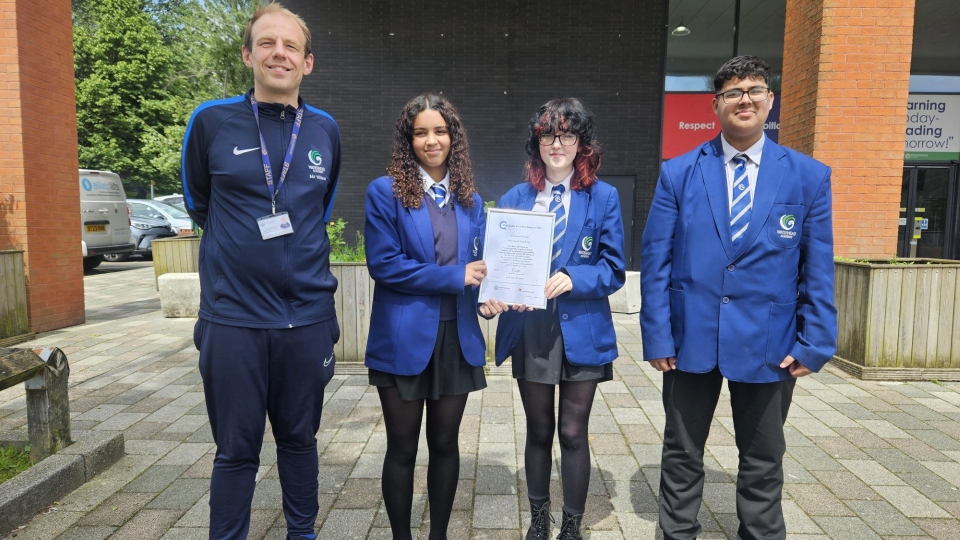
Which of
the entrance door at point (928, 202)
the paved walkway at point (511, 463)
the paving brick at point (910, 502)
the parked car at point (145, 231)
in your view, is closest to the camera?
the paved walkway at point (511, 463)

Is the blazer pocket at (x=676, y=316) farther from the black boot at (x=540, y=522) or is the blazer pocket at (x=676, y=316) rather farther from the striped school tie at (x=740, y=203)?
the black boot at (x=540, y=522)

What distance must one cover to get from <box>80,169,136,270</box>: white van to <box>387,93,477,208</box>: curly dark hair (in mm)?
12368

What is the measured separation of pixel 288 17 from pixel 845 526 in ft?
11.4

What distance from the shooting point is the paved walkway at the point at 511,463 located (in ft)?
9.55

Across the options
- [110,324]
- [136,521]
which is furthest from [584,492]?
[110,324]

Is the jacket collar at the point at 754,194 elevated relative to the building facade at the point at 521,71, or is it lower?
lower

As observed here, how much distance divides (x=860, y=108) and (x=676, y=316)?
5.28 m

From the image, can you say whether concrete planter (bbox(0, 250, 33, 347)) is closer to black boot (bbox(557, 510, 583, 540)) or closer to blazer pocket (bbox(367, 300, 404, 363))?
blazer pocket (bbox(367, 300, 404, 363))

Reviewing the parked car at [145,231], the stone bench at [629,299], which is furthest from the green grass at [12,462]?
the parked car at [145,231]

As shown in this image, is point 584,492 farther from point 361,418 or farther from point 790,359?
point 361,418

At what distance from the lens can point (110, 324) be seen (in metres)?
7.77

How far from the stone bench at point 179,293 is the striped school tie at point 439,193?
6.70 metres

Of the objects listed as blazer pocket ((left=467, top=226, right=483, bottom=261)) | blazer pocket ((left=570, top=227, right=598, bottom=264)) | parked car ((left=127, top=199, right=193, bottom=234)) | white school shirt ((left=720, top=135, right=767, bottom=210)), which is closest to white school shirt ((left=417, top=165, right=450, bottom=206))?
blazer pocket ((left=467, top=226, right=483, bottom=261))

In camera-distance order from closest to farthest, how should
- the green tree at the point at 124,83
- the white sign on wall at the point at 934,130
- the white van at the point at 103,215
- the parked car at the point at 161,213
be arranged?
the white van at the point at 103,215 < the white sign on wall at the point at 934,130 < the parked car at the point at 161,213 < the green tree at the point at 124,83
